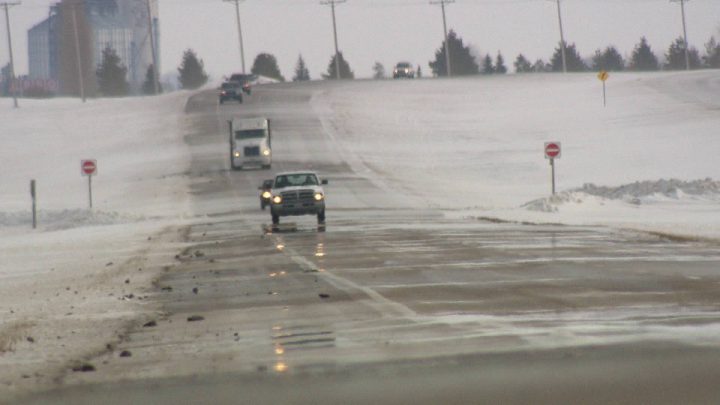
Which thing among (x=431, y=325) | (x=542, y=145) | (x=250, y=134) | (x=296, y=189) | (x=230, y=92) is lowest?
(x=431, y=325)

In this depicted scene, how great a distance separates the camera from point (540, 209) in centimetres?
4550

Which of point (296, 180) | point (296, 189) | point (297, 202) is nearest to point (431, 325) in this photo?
point (297, 202)

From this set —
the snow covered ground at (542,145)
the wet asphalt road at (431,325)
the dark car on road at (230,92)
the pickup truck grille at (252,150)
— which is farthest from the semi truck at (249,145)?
the wet asphalt road at (431,325)

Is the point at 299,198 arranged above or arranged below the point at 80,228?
above

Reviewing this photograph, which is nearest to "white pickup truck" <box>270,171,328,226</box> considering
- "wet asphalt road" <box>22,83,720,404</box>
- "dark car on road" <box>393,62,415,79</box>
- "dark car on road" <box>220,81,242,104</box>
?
"wet asphalt road" <box>22,83,720,404</box>

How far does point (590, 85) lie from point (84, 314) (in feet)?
355

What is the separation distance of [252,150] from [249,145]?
300mm

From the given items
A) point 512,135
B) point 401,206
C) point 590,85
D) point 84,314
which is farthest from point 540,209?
point 590,85

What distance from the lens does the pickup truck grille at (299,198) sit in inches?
1548

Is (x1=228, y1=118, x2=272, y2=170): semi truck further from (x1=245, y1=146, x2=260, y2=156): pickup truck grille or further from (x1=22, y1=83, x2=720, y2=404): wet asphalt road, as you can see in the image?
(x1=22, y1=83, x2=720, y2=404): wet asphalt road

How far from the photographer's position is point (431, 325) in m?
12.3

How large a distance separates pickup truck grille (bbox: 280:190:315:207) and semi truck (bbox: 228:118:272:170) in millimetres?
28649

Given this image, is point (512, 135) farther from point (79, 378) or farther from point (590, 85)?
point (79, 378)

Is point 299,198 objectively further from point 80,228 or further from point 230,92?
point 230,92
